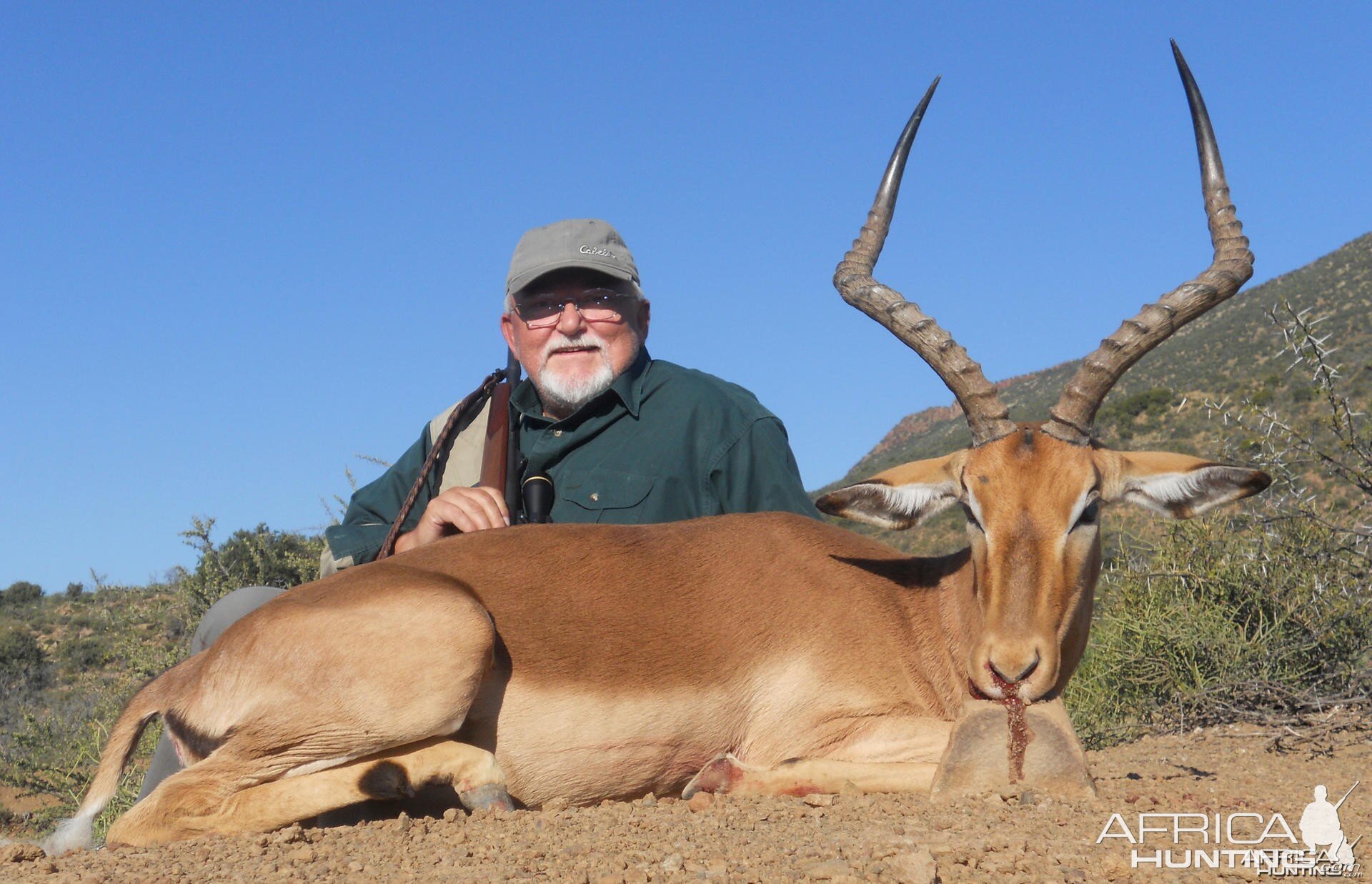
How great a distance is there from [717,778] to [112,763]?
2.53 meters

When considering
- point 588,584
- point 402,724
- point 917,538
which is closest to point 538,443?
point 588,584

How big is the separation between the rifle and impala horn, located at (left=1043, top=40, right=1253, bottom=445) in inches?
125

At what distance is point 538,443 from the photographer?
7.44m

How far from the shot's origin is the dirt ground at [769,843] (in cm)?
346

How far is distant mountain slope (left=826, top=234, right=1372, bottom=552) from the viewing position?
2317cm

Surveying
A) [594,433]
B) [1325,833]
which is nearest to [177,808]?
[594,433]

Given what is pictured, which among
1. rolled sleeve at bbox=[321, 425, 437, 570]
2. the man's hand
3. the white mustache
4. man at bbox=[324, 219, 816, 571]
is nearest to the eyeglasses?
man at bbox=[324, 219, 816, 571]

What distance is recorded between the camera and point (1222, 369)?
30.3 meters

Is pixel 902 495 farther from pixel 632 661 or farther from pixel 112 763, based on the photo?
pixel 112 763

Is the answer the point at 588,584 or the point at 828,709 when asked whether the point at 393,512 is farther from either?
the point at 828,709

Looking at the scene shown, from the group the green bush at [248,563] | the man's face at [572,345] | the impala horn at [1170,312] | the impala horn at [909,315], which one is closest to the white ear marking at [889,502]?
the impala horn at [909,315]

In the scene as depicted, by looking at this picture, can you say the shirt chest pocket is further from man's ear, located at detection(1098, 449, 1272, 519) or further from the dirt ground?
man's ear, located at detection(1098, 449, 1272, 519)

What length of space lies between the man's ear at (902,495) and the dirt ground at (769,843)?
4.23 feet

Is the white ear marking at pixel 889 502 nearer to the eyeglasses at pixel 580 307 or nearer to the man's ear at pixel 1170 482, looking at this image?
the man's ear at pixel 1170 482
